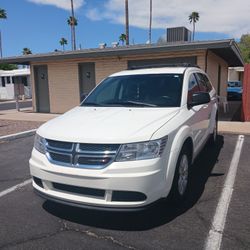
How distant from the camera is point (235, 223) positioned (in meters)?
3.63

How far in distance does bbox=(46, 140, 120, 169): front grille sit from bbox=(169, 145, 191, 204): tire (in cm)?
96

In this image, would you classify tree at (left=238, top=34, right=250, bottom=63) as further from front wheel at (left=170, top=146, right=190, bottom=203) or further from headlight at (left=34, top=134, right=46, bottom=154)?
headlight at (left=34, top=134, right=46, bottom=154)

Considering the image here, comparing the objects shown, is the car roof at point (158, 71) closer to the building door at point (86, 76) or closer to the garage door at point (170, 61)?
the garage door at point (170, 61)

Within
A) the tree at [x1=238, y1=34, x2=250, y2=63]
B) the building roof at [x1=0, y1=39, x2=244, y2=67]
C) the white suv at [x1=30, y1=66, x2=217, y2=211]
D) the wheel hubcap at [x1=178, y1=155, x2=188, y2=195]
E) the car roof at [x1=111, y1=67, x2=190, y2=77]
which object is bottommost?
the wheel hubcap at [x1=178, y1=155, x2=188, y2=195]

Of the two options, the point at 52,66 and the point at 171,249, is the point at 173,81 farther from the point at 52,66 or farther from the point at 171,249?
the point at 52,66

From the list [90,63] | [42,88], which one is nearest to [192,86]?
[90,63]

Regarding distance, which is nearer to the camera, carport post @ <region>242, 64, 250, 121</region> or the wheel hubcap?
the wheel hubcap

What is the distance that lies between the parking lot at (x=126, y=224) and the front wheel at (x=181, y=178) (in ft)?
0.57

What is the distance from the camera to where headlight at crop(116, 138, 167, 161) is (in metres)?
3.24

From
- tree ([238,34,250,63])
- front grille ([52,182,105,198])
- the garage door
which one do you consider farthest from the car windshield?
tree ([238,34,250,63])

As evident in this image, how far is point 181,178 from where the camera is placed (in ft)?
13.3

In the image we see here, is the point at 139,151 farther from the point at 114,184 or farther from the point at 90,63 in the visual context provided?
the point at 90,63

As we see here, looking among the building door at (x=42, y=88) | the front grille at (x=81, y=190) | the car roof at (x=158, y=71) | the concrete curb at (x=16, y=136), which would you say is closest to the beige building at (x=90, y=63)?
the building door at (x=42, y=88)

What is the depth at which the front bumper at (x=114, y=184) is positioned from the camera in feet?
10.5
